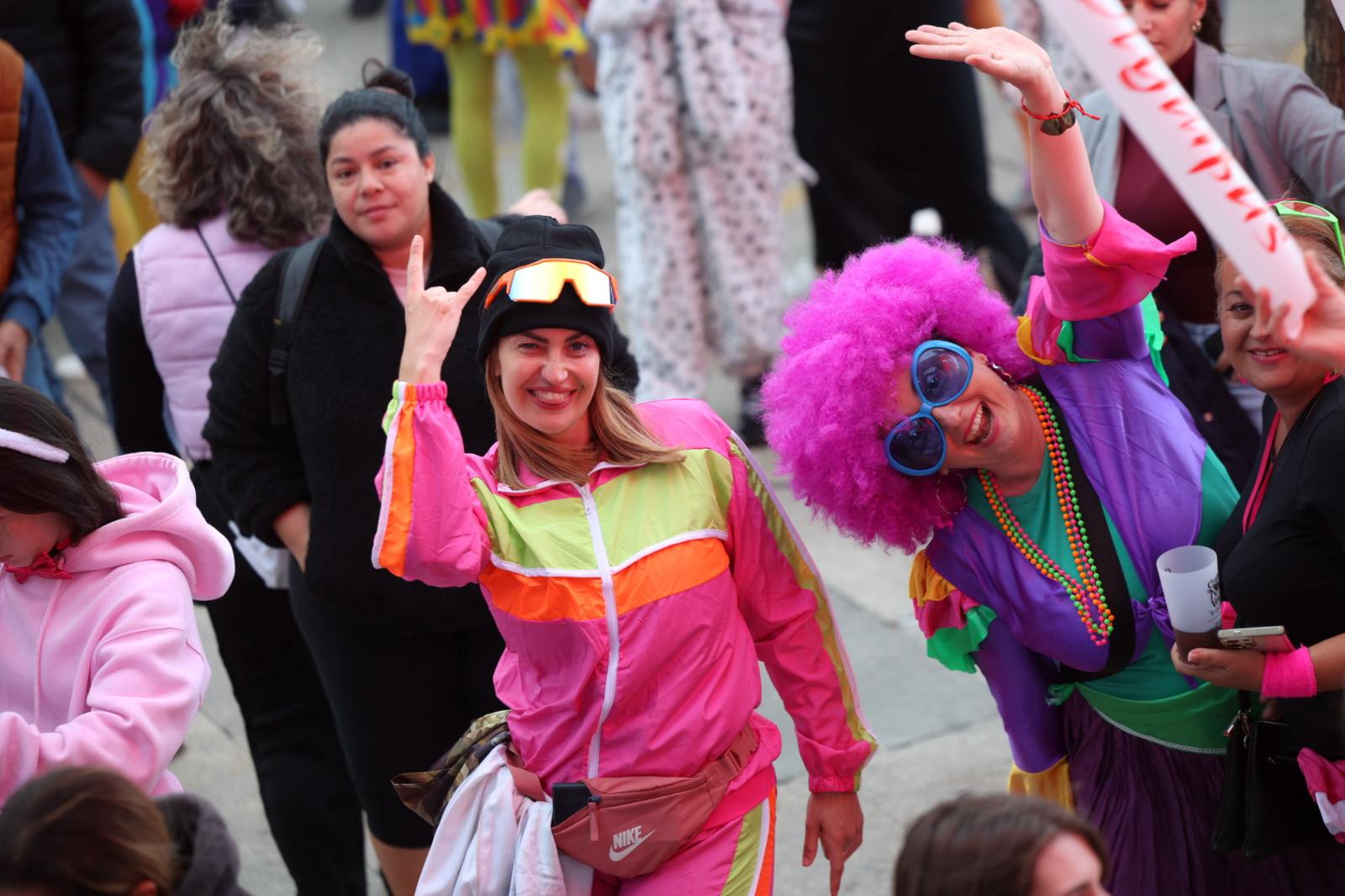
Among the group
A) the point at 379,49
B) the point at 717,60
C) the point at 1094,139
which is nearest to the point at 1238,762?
the point at 1094,139

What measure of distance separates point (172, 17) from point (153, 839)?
6044mm

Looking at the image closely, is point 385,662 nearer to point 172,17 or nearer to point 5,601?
point 5,601

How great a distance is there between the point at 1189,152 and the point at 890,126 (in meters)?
4.68

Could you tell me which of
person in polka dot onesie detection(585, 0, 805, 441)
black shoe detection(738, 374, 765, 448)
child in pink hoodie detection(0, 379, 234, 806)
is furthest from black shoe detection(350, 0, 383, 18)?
child in pink hoodie detection(0, 379, 234, 806)

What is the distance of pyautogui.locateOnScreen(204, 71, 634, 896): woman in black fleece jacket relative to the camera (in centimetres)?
352

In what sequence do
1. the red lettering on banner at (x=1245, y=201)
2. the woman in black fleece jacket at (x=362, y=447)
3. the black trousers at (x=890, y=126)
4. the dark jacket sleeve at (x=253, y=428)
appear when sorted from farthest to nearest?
the black trousers at (x=890, y=126)
the dark jacket sleeve at (x=253, y=428)
the woman in black fleece jacket at (x=362, y=447)
the red lettering on banner at (x=1245, y=201)

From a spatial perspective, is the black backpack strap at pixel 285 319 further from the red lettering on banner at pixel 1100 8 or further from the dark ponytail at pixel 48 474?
the red lettering on banner at pixel 1100 8

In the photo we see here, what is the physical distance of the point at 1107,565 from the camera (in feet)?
9.64

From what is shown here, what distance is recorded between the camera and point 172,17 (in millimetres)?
7418

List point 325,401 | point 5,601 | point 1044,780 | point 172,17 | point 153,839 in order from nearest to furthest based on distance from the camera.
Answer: point 153,839, point 5,601, point 1044,780, point 325,401, point 172,17

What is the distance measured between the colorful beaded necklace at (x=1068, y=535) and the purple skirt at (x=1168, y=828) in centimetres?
33

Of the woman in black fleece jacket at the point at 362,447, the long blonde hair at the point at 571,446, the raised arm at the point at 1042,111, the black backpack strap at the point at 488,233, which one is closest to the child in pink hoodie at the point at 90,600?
the long blonde hair at the point at 571,446

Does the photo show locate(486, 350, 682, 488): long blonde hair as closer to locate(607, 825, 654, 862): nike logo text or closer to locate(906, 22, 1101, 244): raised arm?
locate(607, 825, 654, 862): nike logo text

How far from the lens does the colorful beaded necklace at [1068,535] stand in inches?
115
